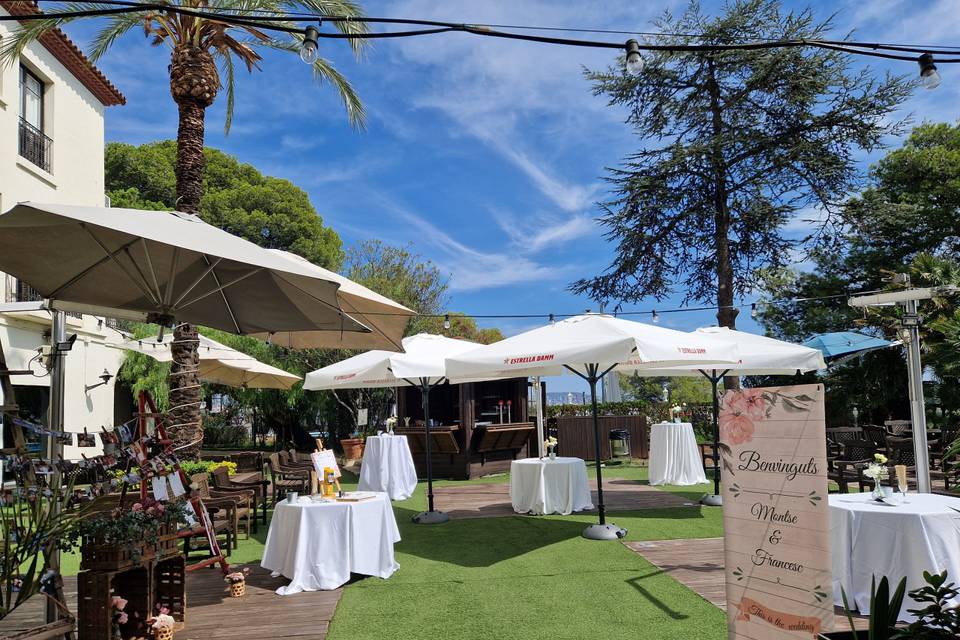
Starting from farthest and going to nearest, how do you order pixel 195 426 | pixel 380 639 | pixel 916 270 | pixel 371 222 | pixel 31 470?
pixel 371 222 < pixel 916 270 < pixel 195 426 < pixel 380 639 < pixel 31 470

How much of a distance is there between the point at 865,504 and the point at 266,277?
15.5ft

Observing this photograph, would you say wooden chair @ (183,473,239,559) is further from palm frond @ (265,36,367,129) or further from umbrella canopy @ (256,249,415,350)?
palm frond @ (265,36,367,129)

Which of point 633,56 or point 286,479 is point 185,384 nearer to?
point 286,479

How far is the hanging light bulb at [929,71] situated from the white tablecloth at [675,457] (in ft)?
25.1

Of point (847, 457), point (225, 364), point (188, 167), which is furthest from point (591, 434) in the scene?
point (188, 167)

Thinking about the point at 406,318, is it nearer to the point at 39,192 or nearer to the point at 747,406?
the point at 747,406

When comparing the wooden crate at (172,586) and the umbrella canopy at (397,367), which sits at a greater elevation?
the umbrella canopy at (397,367)

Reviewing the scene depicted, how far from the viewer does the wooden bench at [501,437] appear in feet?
48.5

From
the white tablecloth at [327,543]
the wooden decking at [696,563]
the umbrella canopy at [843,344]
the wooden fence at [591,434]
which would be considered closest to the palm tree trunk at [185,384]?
the white tablecloth at [327,543]

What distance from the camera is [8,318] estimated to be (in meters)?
13.0

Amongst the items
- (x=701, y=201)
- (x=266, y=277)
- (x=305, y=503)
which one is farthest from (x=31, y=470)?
(x=701, y=201)

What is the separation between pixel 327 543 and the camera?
19.5ft

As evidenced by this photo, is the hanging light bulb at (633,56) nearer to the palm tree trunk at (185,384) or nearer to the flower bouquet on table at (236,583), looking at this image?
the flower bouquet on table at (236,583)

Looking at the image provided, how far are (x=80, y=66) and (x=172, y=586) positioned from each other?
14.1 metres
